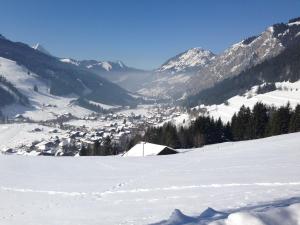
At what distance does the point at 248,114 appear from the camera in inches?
3442

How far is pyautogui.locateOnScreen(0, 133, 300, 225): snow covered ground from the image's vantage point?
53.0 feet

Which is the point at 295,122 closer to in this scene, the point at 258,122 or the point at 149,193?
the point at 258,122

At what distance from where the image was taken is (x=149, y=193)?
83.8 ft

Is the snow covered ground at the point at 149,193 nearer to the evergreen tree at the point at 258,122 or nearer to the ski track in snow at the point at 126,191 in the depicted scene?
the ski track in snow at the point at 126,191

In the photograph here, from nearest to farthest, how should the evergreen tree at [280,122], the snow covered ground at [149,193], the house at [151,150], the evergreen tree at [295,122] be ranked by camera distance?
1. the snow covered ground at [149,193]
2. the house at [151,150]
3. the evergreen tree at [295,122]
4. the evergreen tree at [280,122]

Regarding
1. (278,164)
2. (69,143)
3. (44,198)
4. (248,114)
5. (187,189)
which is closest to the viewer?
(187,189)

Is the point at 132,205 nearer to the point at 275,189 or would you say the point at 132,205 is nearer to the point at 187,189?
the point at 187,189

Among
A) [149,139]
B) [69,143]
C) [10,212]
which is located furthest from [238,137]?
[69,143]

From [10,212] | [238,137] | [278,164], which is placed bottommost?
[10,212]

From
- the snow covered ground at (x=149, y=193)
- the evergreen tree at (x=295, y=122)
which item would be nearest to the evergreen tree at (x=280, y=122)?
the evergreen tree at (x=295, y=122)

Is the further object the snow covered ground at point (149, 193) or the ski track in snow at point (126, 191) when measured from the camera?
the ski track in snow at point (126, 191)

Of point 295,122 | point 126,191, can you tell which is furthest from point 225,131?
point 126,191

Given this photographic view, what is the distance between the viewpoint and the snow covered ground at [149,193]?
16141mm

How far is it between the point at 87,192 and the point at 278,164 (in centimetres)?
1541
